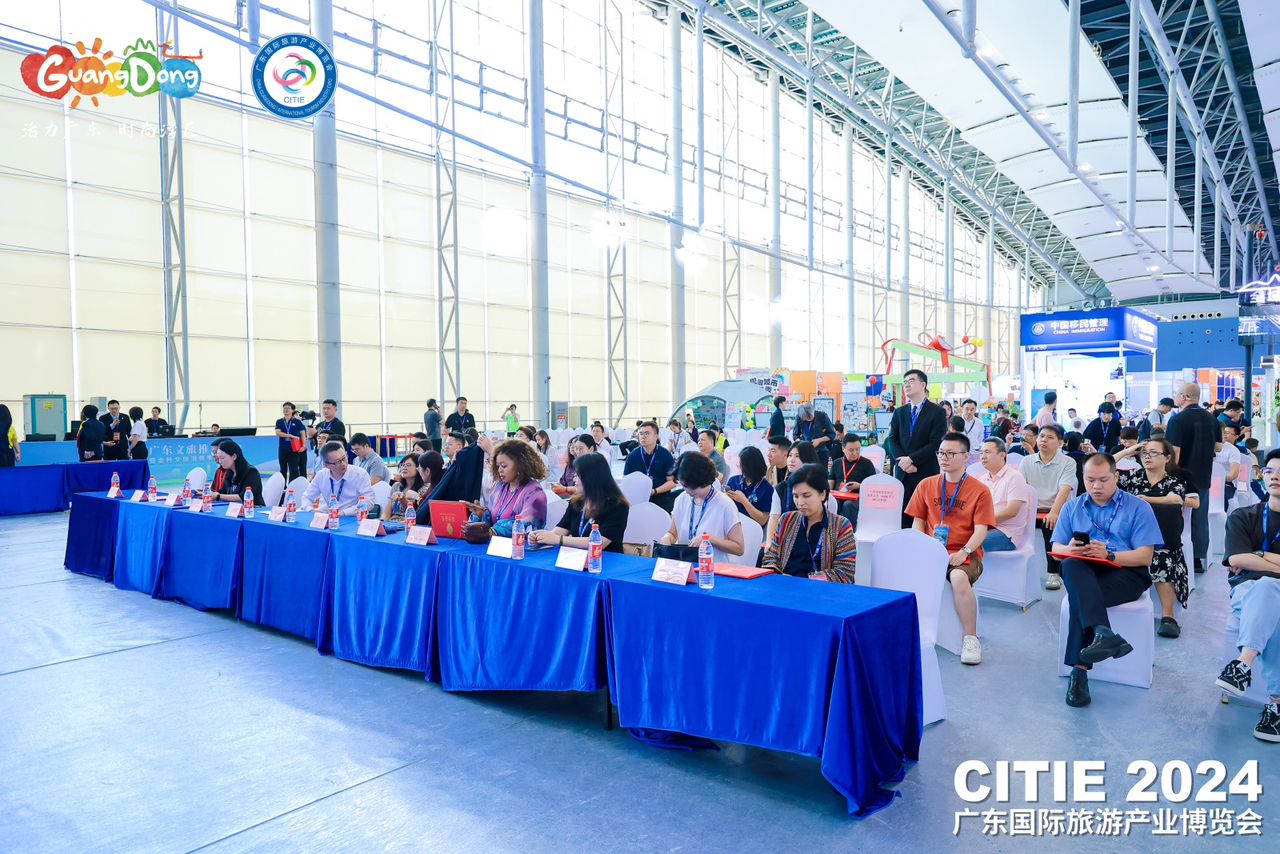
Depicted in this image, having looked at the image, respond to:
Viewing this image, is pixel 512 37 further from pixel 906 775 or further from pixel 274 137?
pixel 906 775

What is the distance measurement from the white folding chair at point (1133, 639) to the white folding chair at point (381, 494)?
165 inches

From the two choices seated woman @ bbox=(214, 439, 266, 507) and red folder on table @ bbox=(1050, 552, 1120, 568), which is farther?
seated woman @ bbox=(214, 439, 266, 507)

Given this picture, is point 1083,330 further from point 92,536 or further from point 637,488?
point 92,536

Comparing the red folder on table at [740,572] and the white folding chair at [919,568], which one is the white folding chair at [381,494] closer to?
the red folder on table at [740,572]

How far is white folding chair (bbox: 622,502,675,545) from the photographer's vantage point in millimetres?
4363

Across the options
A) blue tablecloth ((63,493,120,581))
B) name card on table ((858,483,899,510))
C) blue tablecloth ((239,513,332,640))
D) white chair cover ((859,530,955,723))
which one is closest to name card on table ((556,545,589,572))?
white chair cover ((859,530,955,723))

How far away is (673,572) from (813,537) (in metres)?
0.89

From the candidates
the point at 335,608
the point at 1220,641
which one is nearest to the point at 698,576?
the point at 335,608

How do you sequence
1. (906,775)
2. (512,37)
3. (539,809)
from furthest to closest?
(512,37), (906,775), (539,809)

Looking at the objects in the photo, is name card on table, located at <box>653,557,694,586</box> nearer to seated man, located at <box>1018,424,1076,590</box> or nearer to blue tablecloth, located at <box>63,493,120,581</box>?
seated man, located at <box>1018,424,1076,590</box>

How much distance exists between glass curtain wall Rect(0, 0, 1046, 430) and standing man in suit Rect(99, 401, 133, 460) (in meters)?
2.23

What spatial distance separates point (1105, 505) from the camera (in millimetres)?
3742

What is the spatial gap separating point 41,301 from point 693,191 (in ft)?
46.9

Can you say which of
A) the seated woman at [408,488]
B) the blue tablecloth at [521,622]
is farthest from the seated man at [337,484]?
the blue tablecloth at [521,622]
